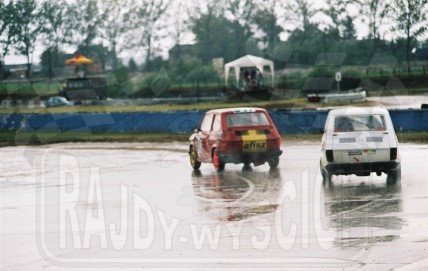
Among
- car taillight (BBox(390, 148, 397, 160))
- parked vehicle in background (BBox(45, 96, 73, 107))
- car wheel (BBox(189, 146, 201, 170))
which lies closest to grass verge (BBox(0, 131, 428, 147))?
car wheel (BBox(189, 146, 201, 170))

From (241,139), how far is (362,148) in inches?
178

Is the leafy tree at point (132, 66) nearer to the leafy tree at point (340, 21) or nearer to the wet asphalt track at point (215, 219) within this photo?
the leafy tree at point (340, 21)

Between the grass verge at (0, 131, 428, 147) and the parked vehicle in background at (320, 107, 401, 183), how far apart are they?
13923mm

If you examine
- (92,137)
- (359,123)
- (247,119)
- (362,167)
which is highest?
(359,123)

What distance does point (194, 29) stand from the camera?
115562 millimetres

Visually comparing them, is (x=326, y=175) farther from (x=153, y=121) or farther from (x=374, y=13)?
(x=374, y=13)

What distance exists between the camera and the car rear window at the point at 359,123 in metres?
19.3

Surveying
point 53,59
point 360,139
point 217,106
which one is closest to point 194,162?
point 360,139

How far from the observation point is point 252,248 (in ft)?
39.0

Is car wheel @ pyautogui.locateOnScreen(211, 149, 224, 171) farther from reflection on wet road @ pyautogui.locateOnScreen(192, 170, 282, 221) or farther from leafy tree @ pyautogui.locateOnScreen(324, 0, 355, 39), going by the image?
leafy tree @ pyautogui.locateOnScreen(324, 0, 355, 39)

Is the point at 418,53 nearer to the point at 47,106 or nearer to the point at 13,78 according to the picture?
the point at 47,106

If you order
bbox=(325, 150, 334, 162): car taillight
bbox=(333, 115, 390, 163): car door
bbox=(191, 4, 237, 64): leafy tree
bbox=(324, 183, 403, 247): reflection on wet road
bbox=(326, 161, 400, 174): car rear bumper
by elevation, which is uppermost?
bbox=(191, 4, 237, 64): leafy tree

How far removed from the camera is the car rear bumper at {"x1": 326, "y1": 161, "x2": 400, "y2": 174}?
18.5m

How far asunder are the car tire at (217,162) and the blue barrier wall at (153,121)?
478 inches
